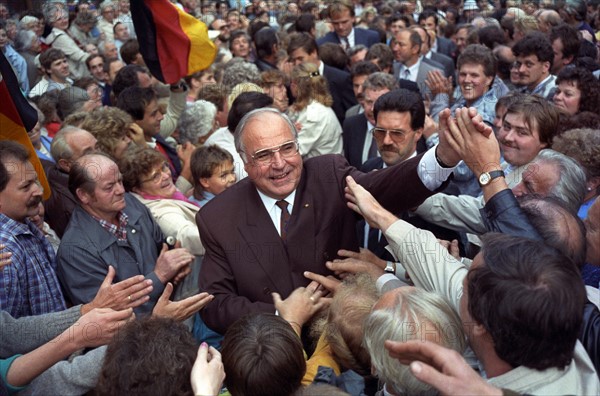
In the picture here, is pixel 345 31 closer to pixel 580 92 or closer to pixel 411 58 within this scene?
pixel 411 58

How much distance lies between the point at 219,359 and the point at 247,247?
94cm

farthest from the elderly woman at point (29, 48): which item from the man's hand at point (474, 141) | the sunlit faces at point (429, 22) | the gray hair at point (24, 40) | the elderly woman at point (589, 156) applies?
the man's hand at point (474, 141)

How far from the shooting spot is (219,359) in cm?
185

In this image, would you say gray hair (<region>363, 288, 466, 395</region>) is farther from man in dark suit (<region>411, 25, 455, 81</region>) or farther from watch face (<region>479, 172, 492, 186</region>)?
man in dark suit (<region>411, 25, 455, 81</region>)

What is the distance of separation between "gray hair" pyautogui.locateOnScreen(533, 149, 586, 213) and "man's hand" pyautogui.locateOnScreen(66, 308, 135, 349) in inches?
73.4

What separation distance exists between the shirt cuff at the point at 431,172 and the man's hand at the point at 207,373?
116 cm

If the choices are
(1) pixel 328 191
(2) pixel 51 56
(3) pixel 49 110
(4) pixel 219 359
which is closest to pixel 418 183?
(1) pixel 328 191

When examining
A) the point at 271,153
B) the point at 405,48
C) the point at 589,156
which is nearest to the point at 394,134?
the point at 589,156

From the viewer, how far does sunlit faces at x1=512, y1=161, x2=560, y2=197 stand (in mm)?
2809

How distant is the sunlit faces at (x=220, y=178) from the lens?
4.11 m

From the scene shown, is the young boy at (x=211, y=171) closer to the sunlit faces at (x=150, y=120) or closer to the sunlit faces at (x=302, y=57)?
the sunlit faces at (x=150, y=120)

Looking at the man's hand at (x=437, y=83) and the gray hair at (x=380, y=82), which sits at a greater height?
the gray hair at (x=380, y=82)

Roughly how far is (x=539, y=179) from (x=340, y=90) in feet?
14.2

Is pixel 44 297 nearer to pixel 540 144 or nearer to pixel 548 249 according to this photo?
pixel 548 249
